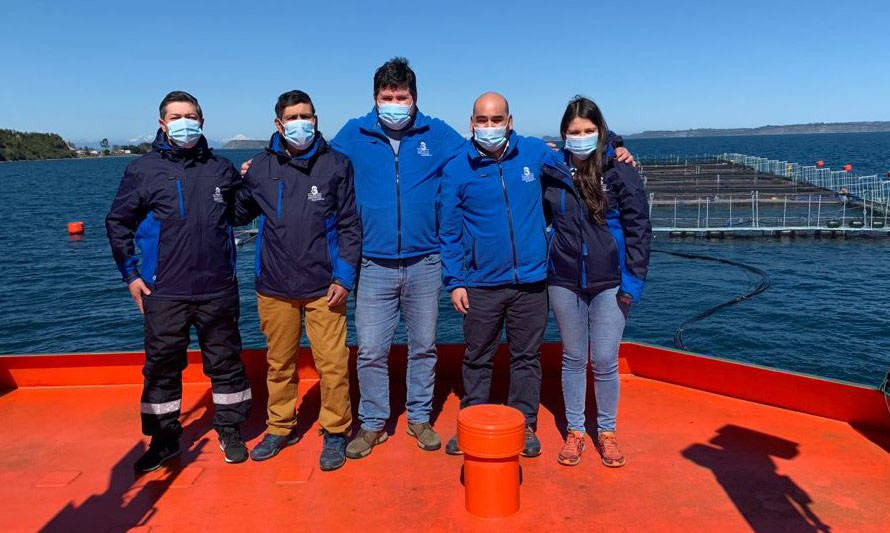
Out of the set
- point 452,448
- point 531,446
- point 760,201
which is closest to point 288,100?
point 452,448

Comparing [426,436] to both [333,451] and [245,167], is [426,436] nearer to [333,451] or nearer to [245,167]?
[333,451]

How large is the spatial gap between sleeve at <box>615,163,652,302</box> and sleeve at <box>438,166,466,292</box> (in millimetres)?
849

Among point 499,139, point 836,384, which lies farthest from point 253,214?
point 836,384

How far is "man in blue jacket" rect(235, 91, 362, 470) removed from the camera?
3426mm

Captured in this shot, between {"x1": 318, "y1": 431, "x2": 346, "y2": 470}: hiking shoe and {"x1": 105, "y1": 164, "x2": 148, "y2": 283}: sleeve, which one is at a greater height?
{"x1": 105, "y1": 164, "x2": 148, "y2": 283}: sleeve

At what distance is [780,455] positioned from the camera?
11.7ft

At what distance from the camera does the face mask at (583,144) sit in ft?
10.8

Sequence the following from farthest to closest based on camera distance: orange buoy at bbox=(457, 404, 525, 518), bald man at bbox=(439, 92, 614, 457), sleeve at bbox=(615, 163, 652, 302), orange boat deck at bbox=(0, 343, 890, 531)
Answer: bald man at bbox=(439, 92, 614, 457) → sleeve at bbox=(615, 163, 652, 302) → orange boat deck at bbox=(0, 343, 890, 531) → orange buoy at bbox=(457, 404, 525, 518)

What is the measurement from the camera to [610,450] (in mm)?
3506

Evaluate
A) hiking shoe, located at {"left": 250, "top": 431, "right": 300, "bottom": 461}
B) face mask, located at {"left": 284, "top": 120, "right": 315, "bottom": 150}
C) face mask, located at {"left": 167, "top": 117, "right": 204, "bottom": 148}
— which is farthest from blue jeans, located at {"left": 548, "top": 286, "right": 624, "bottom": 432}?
face mask, located at {"left": 167, "top": 117, "right": 204, "bottom": 148}

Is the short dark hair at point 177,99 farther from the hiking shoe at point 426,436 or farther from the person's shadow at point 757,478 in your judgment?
the person's shadow at point 757,478

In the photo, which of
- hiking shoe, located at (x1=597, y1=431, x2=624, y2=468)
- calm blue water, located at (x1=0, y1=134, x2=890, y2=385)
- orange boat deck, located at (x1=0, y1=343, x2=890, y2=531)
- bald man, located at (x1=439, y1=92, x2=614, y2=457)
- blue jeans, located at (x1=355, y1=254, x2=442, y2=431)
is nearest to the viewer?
orange boat deck, located at (x1=0, y1=343, x2=890, y2=531)

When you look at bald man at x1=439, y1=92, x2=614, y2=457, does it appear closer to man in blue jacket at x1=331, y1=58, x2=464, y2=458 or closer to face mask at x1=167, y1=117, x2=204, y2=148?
man in blue jacket at x1=331, y1=58, x2=464, y2=458

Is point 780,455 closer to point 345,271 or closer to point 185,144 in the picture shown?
point 345,271
